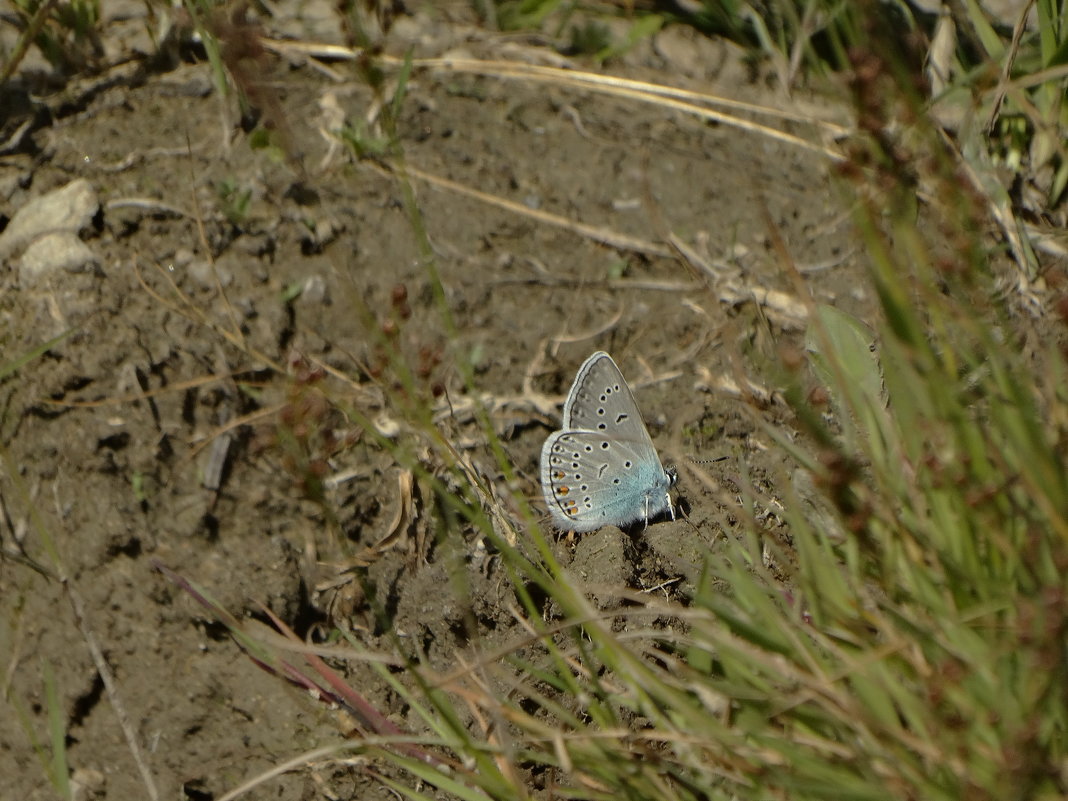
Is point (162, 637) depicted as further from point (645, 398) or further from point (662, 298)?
point (662, 298)

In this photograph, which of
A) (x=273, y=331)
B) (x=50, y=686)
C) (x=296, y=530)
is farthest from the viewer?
(x=273, y=331)

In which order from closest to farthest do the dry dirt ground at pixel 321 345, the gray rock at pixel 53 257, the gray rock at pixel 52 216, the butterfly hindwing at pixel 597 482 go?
the dry dirt ground at pixel 321 345 → the butterfly hindwing at pixel 597 482 → the gray rock at pixel 53 257 → the gray rock at pixel 52 216

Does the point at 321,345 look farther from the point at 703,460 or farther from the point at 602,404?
the point at 703,460

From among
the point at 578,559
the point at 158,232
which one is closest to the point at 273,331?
the point at 158,232

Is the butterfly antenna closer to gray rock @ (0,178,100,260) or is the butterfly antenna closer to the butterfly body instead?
the butterfly body

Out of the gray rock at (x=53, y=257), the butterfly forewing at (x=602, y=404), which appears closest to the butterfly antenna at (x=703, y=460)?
the butterfly forewing at (x=602, y=404)

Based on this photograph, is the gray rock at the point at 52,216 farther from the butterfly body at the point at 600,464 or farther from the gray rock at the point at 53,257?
the butterfly body at the point at 600,464
